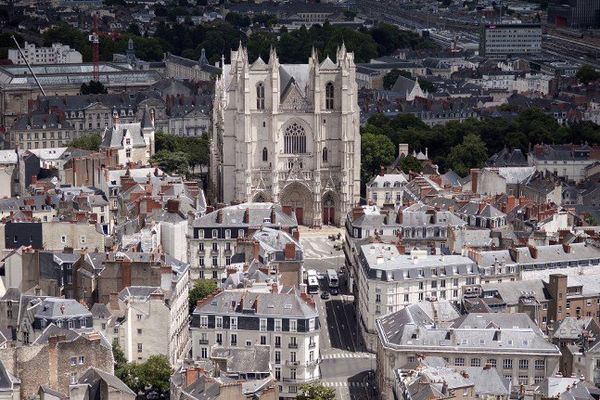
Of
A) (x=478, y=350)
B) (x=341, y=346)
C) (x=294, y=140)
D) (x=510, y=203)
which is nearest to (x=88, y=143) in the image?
(x=294, y=140)

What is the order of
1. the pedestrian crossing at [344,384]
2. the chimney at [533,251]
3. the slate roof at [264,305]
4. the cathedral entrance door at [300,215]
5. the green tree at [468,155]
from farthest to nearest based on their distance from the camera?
the green tree at [468,155] < the cathedral entrance door at [300,215] < the chimney at [533,251] < the pedestrian crossing at [344,384] < the slate roof at [264,305]

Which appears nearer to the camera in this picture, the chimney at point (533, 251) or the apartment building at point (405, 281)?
the apartment building at point (405, 281)

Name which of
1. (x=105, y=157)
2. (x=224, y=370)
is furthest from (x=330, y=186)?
(x=224, y=370)

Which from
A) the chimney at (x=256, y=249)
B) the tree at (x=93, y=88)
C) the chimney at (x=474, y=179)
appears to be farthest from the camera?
the tree at (x=93, y=88)

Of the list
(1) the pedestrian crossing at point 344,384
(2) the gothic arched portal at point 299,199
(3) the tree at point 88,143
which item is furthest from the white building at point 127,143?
(1) the pedestrian crossing at point 344,384

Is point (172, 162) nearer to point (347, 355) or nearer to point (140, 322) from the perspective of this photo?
point (347, 355)

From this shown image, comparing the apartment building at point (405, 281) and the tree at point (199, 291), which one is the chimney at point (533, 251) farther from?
the tree at point (199, 291)
